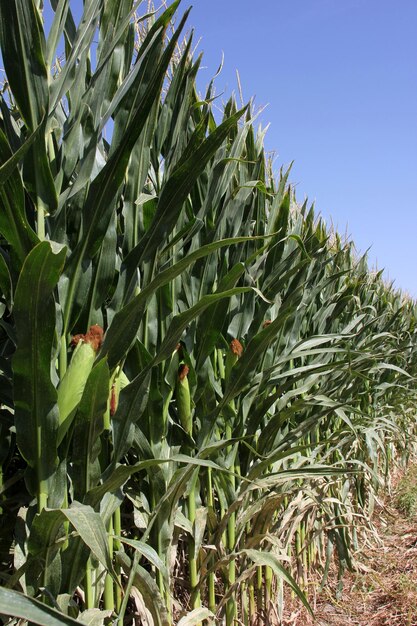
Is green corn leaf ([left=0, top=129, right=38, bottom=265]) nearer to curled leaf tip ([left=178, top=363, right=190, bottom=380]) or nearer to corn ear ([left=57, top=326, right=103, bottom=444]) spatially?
corn ear ([left=57, top=326, right=103, bottom=444])

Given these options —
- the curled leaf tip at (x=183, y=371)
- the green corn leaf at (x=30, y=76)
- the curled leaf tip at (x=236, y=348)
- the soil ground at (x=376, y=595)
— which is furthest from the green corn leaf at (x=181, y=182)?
the soil ground at (x=376, y=595)

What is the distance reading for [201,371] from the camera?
1.33 metres

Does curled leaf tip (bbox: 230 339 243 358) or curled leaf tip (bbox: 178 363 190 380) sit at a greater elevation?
curled leaf tip (bbox: 230 339 243 358)

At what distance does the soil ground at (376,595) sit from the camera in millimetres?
2146

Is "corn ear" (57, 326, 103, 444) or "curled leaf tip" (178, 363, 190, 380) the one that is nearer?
"corn ear" (57, 326, 103, 444)

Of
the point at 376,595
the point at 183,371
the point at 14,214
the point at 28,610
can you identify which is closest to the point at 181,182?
the point at 14,214

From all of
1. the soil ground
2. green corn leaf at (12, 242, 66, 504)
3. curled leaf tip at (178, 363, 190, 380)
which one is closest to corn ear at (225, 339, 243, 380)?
curled leaf tip at (178, 363, 190, 380)

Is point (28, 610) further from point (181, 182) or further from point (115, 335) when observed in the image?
point (181, 182)

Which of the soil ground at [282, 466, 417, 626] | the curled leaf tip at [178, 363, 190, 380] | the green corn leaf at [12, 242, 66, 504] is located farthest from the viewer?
the soil ground at [282, 466, 417, 626]

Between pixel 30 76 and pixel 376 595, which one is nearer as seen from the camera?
pixel 30 76

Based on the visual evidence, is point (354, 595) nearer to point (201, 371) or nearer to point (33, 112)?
point (201, 371)

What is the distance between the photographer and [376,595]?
2418 mm

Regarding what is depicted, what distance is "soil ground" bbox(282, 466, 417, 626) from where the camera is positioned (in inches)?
84.5

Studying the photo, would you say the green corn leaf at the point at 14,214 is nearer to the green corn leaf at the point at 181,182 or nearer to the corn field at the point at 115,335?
the corn field at the point at 115,335
